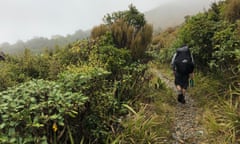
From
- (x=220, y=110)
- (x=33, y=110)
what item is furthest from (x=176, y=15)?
(x=33, y=110)

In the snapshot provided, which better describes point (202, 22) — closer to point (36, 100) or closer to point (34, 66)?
point (34, 66)

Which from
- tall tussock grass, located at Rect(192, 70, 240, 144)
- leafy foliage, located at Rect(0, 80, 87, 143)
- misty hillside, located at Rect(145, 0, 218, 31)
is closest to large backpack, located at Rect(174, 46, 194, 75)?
tall tussock grass, located at Rect(192, 70, 240, 144)

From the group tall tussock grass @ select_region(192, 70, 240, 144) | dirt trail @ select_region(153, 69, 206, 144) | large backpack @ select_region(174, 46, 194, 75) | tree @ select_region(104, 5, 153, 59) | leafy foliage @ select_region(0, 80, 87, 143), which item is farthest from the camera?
tree @ select_region(104, 5, 153, 59)

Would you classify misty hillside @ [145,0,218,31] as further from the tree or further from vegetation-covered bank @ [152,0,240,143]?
vegetation-covered bank @ [152,0,240,143]

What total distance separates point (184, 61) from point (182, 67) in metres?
0.16

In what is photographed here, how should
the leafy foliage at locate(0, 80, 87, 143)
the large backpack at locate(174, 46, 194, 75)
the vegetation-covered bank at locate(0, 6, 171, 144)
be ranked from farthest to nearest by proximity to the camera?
the large backpack at locate(174, 46, 194, 75), the vegetation-covered bank at locate(0, 6, 171, 144), the leafy foliage at locate(0, 80, 87, 143)

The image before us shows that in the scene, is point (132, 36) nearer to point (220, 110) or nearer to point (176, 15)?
point (220, 110)

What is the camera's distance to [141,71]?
8367mm

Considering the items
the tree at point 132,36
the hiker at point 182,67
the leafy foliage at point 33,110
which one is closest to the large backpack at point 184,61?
the hiker at point 182,67

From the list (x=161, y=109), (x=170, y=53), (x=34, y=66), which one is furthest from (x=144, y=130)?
(x=170, y=53)

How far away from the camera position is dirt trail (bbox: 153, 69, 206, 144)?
6.04 metres

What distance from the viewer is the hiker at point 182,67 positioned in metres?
7.89

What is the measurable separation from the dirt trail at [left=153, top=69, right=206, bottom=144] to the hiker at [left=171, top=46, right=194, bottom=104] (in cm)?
43

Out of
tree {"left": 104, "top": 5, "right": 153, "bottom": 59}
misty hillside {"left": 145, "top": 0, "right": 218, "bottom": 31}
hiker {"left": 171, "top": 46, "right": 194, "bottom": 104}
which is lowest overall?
misty hillside {"left": 145, "top": 0, "right": 218, "bottom": 31}
